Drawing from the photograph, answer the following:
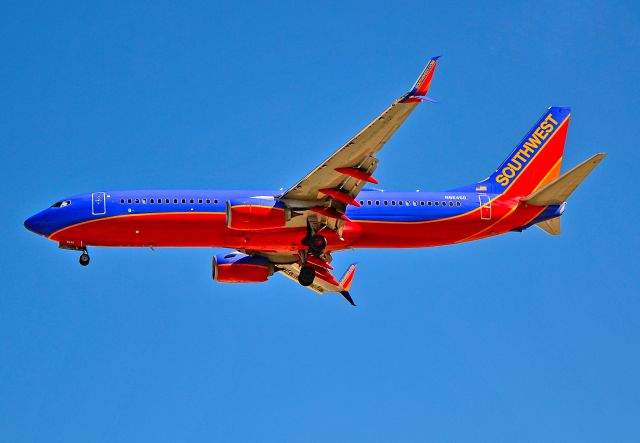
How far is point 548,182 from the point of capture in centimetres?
7219

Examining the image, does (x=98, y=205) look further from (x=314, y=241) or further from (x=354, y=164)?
(x=354, y=164)

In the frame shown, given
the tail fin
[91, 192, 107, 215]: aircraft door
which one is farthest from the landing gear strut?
[91, 192, 107, 215]: aircraft door

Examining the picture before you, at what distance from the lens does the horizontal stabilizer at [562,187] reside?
64.1 m

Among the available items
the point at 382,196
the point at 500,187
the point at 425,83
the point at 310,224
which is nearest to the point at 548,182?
the point at 500,187

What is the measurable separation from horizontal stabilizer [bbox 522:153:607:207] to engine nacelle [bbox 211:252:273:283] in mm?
15998

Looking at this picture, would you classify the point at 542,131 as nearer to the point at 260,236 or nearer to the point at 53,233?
the point at 260,236

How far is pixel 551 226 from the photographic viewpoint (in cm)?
7006

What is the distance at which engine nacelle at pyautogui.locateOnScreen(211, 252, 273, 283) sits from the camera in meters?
73.4

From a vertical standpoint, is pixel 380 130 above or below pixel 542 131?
below

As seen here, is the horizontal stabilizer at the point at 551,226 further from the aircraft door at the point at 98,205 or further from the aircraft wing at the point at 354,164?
the aircraft door at the point at 98,205

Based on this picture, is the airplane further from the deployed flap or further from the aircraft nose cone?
the deployed flap

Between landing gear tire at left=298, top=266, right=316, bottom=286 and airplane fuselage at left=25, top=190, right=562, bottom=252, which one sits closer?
airplane fuselage at left=25, top=190, right=562, bottom=252

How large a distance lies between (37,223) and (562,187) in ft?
94.2

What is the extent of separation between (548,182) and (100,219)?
25.7m
